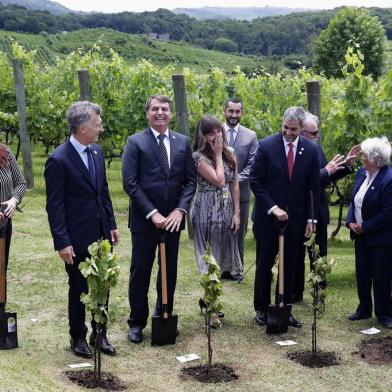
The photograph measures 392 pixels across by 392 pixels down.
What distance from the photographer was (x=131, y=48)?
292 feet

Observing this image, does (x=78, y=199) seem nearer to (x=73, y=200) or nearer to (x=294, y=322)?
(x=73, y=200)

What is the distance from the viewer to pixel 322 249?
801cm

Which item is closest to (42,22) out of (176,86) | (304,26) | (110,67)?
(304,26)

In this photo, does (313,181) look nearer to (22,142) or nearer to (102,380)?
(102,380)

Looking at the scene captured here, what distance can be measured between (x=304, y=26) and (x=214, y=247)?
132710mm

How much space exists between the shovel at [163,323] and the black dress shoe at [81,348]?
592 mm

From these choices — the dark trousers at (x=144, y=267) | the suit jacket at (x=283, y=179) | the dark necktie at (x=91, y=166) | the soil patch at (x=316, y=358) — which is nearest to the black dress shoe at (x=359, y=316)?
the soil patch at (x=316, y=358)

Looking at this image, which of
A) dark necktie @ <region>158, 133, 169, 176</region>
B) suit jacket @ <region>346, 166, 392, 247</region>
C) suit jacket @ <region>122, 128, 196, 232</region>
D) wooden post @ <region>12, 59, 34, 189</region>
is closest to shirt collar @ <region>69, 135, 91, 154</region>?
suit jacket @ <region>122, 128, 196, 232</region>

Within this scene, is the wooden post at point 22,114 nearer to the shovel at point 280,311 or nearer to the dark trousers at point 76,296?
the shovel at point 280,311

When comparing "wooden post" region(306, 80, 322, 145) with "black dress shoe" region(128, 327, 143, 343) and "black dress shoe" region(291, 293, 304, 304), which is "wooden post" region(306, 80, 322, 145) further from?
"black dress shoe" region(128, 327, 143, 343)

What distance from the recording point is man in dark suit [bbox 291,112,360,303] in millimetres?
7555

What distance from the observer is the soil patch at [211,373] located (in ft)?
19.3

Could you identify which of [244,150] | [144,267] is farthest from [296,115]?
[244,150]

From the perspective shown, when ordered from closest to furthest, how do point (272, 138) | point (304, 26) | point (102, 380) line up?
point (102, 380), point (272, 138), point (304, 26)
